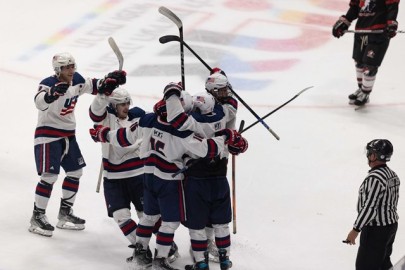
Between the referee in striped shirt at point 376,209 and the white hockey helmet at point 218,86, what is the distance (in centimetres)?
85

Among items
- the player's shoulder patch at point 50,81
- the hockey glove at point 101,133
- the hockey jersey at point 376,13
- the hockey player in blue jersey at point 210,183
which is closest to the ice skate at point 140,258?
the hockey player in blue jersey at point 210,183

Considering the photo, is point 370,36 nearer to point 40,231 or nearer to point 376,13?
point 376,13

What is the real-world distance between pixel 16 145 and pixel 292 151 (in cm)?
202

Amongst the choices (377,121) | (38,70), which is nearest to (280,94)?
(377,121)

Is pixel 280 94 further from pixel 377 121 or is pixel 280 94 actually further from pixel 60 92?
pixel 60 92

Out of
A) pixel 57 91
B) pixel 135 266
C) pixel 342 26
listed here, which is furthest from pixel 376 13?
pixel 135 266

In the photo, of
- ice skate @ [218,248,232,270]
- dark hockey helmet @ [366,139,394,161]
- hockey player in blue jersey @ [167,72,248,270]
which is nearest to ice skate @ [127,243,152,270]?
hockey player in blue jersey @ [167,72,248,270]

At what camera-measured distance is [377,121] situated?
26.7 ft

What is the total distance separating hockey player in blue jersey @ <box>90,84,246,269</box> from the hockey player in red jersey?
326cm

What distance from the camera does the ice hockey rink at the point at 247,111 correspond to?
19.5 ft

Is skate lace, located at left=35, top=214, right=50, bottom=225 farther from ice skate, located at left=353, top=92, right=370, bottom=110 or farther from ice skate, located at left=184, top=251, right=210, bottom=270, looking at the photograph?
ice skate, located at left=353, top=92, right=370, bottom=110

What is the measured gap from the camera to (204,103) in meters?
5.26

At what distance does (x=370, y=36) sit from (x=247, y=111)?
1.19 meters

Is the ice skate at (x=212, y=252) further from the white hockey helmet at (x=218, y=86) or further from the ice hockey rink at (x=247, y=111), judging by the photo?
the white hockey helmet at (x=218, y=86)
